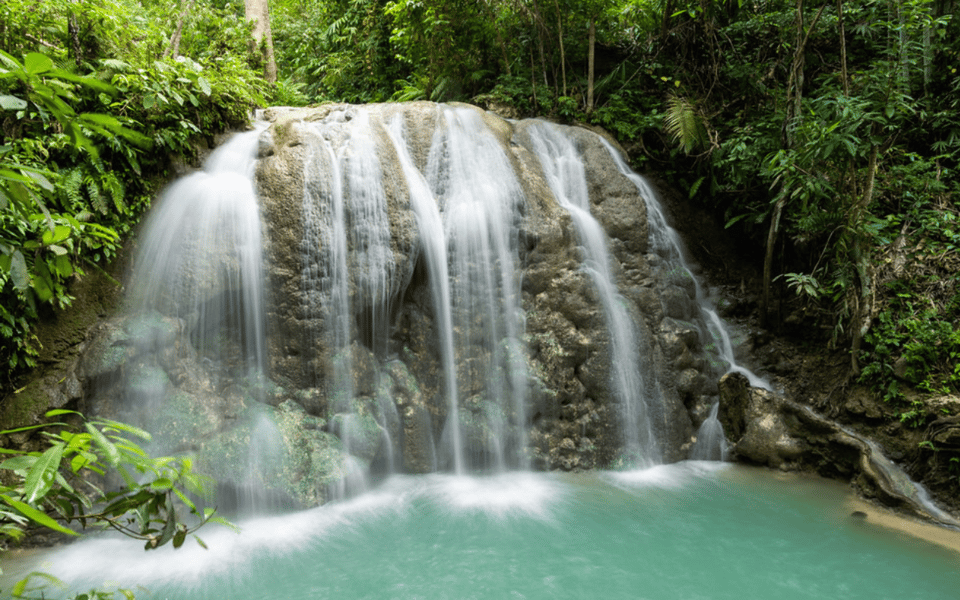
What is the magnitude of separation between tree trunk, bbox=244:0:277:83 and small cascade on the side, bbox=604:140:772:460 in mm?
6834

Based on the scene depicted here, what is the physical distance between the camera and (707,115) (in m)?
7.61

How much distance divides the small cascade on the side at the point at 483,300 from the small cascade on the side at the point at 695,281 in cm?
185

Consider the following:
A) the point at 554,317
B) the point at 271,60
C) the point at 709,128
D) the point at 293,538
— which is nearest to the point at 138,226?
the point at 293,538

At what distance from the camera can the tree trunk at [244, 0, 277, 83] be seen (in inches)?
393

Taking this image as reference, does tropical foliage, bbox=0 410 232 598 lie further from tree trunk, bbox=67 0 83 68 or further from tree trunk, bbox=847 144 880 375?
tree trunk, bbox=847 144 880 375

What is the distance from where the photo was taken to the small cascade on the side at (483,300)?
17.8 feet

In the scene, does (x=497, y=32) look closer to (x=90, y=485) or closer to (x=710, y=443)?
(x=710, y=443)

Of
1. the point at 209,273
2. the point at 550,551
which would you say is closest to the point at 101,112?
the point at 209,273

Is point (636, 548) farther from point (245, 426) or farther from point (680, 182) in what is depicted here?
point (680, 182)

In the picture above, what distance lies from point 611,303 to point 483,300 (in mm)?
1473

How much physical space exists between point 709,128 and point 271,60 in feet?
26.6

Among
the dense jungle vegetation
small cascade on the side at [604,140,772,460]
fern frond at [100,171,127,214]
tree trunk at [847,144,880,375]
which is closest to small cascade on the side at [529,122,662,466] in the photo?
small cascade on the side at [604,140,772,460]

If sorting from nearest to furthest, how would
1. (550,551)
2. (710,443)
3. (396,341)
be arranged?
(550,551) < (396,341) < (710,443)

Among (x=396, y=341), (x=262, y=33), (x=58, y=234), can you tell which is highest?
(x=262, y=33)
